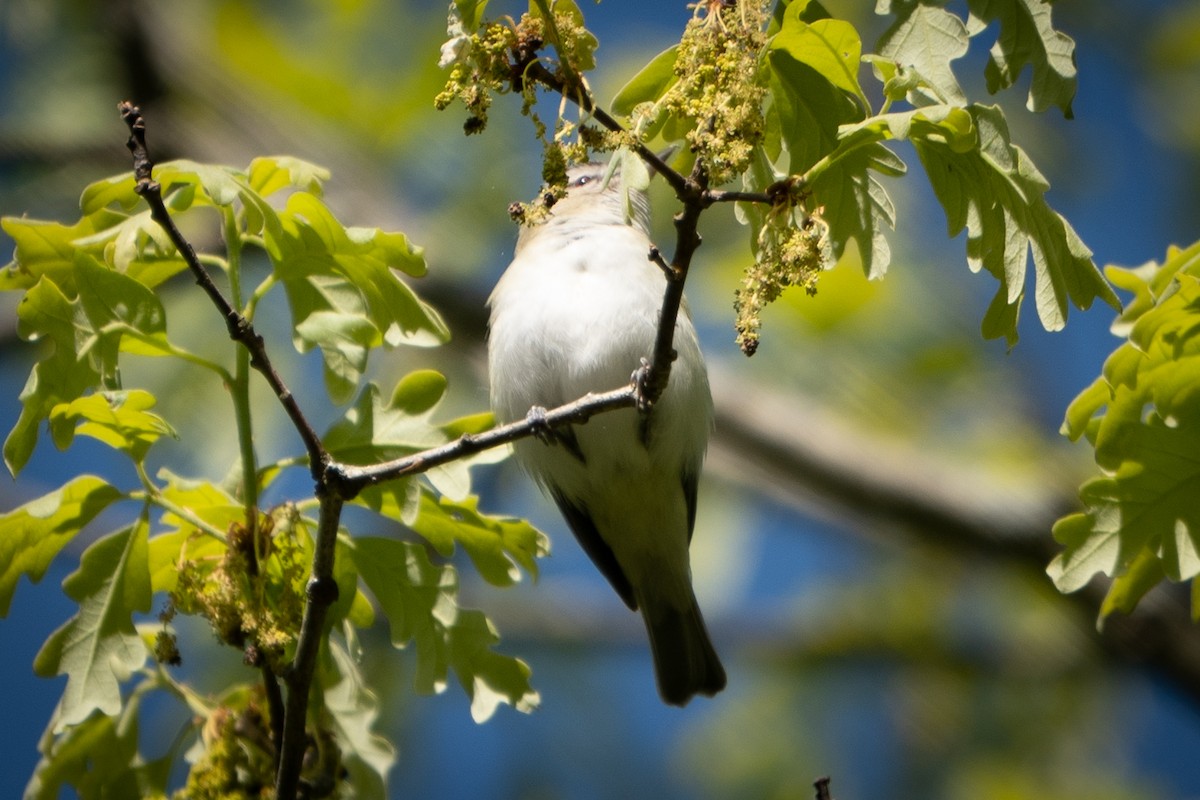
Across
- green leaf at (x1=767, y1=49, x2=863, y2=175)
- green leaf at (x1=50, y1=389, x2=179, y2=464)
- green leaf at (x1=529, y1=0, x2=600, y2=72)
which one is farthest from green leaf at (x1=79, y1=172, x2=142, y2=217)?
green leaf at (x1=767, y1=49, x2=863, y2=175)

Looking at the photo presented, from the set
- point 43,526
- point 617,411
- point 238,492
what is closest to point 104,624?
point 43,526

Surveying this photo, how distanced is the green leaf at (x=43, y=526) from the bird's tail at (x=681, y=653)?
238 cm

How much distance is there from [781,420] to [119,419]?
13.4ft

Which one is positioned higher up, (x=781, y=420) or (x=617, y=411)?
(x=781, y=420)

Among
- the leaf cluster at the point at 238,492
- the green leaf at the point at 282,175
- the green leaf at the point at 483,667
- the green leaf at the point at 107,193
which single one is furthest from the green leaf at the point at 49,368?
the green leaf at the point at 483,667

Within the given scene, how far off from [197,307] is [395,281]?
4.17m

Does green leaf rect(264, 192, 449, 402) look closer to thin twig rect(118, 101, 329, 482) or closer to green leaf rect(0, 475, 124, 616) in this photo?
thin twig rect(118, 101, 329, 482)

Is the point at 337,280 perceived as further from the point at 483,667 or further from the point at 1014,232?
the point at 1014,232

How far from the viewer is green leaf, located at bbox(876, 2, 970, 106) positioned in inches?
90.2

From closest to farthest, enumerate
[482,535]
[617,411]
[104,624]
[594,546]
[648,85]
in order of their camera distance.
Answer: [648,85], [104,624], [482,535], [617,411], [594,546]

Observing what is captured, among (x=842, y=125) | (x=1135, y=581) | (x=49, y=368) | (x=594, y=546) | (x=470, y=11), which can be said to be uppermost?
(x=594, y=546)

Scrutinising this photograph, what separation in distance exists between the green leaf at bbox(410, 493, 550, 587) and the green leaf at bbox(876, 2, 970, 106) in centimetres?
125

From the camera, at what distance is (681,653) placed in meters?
4.71

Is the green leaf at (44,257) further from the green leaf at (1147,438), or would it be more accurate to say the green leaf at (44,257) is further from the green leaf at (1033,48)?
the green leaf at (1147,438)
